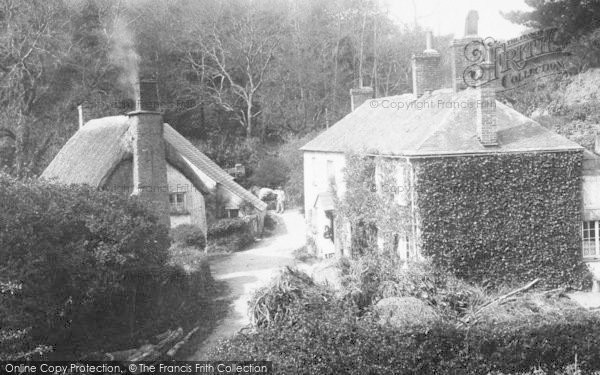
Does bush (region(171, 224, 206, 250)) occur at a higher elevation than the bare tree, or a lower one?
lower

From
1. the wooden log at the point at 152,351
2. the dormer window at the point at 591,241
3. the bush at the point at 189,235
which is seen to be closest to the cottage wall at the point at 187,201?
the bush at the point at 189,235

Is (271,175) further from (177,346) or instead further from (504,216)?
(177,346)

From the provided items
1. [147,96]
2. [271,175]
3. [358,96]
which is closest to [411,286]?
[147,96]

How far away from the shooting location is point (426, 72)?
24.2 metres

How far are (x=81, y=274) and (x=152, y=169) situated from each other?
31.2 ft

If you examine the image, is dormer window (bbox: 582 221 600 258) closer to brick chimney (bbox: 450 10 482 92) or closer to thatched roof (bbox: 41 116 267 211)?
brick chimney (bbox: 450 10 482 92)

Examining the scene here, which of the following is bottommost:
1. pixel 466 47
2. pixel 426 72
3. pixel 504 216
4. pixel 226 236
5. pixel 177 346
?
pixel 177 346

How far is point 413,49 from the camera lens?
5325 centimetres

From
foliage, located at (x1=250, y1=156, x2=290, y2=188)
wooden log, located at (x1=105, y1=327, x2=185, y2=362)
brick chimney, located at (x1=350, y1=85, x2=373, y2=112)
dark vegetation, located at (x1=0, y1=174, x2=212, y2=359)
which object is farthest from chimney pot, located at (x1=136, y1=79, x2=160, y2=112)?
foliage, located at (x1=250, y1=156, x2=290, y2=188)

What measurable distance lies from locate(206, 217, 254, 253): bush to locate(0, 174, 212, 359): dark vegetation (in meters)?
9.79

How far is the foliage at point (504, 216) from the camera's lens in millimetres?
A: 18125

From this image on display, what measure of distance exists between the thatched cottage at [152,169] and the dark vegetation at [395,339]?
35.8 ft

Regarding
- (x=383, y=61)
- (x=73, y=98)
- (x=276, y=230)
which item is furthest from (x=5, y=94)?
(x=383, y=61)

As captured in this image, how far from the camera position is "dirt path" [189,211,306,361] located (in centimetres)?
1712
